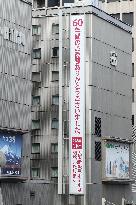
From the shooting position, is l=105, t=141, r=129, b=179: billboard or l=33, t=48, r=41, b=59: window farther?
l=105, t=141, r=129, b=179: billboard

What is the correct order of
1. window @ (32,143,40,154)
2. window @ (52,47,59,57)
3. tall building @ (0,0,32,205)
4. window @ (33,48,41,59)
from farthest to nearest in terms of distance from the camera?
window @ (33,48,41,59) → window @ (52,47,59,57) → window @ (32,143,40,154) → tall building @ (0,0,32,205)

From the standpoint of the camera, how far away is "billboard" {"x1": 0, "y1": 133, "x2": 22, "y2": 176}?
7448 cm

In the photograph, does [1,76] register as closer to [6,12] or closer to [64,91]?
[6,12]

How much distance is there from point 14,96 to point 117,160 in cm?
2152

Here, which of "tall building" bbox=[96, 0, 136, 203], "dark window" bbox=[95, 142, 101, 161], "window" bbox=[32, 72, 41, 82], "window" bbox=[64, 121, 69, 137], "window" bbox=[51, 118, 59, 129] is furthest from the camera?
"tall building" bbox=[96, 0, 136, 203]

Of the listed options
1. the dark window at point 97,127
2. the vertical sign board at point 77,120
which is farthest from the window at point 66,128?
the dark window at point 97,127

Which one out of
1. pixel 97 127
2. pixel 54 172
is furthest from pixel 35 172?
pixel 97 127

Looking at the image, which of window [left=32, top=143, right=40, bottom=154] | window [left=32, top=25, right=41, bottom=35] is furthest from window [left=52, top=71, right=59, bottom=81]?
window [left=32, top=143, right=40, bottom=154]

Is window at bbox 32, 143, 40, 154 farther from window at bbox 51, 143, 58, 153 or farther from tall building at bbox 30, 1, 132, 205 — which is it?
window at bbox 51, 143, 58, 153

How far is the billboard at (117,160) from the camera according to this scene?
91.1 metres

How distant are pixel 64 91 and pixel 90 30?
7.55m

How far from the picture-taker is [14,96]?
7688cm

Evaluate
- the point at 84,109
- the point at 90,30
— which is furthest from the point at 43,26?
the point at 84,109

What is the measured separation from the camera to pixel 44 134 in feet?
294
